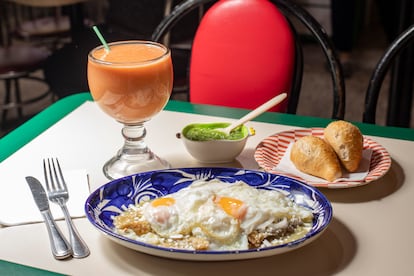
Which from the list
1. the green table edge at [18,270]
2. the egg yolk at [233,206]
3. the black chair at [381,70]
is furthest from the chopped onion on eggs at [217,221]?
the black chair at [381,70]

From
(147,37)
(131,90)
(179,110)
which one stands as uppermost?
(131,90)

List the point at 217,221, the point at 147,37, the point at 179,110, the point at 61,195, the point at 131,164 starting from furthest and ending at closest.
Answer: the point at 147,37, the point at 179,110, the point at 131,164, the point at 61,195, the point at 217,221

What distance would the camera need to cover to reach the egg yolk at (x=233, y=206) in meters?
0.81

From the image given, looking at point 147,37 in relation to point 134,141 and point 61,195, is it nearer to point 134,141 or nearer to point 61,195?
point 134,141

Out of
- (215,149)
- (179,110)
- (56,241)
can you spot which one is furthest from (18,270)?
(179,110)

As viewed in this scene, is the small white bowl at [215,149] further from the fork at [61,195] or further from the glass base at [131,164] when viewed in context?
the fork at [61,195]

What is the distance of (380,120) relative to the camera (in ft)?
10.5

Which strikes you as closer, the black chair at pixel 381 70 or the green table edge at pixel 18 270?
the green table edge at pixel 18 270

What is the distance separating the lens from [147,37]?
2.85 meters

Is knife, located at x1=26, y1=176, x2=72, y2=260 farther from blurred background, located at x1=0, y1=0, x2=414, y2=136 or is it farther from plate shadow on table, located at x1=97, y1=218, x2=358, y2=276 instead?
blurred background, located at x1=0, y1=0, x2=414, y2=136

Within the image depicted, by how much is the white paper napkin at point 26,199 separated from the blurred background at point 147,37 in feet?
2.60

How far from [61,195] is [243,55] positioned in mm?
777

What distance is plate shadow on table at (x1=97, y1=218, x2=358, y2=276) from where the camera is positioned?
78cm

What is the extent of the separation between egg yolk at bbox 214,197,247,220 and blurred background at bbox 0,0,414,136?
106 cm
